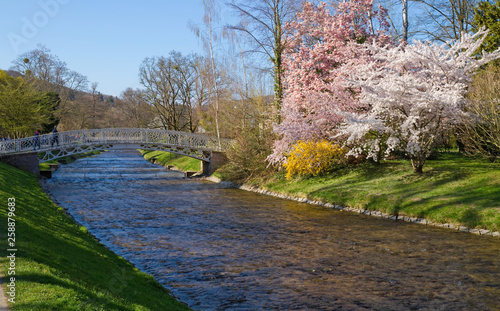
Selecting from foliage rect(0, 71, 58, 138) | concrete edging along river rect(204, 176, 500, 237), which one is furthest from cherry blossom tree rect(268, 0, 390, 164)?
foliage rect(0, 71, 58, 138)

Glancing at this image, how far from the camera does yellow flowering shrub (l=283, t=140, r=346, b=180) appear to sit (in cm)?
2548

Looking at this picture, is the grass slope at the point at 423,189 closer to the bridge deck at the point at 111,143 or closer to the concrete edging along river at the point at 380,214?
the concrete edging along river at the point at 380,214

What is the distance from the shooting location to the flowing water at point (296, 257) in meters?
9.56

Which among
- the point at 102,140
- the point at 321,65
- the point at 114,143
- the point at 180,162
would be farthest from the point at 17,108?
the point at 321,65

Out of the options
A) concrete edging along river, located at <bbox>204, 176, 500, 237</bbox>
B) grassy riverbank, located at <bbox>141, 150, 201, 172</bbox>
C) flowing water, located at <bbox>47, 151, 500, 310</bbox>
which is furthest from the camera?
grassy riverbank, located at <bbox>141, 150, 201, 172</bbox>

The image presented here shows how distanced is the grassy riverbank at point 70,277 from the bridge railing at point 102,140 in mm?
23553

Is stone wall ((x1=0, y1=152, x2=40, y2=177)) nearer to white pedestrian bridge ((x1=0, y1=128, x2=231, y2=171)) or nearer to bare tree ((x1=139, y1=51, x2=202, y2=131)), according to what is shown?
white pedestrian bridge ((x1=0, y1=128, x2=231, y2=171))

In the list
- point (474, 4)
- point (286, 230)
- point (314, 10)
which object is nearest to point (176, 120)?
point (314, 10)

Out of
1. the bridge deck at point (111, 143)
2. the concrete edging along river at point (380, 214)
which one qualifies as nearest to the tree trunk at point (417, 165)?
the concrete edging along river at point (380, 214)

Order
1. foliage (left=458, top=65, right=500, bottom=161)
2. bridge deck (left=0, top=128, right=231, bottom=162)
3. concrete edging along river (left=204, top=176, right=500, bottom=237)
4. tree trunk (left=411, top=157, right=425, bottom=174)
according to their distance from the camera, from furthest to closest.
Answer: bridge deck (left=0, top=128, right=231, bottom=162), tree trunk (left=411, top=157, right=425, bottom=174), foliage (left=458, top=65, right=500, bottom=161), concrete edging along river (left=204, top=176, right=500, bottom=237)

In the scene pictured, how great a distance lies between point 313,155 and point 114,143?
19.2 meters

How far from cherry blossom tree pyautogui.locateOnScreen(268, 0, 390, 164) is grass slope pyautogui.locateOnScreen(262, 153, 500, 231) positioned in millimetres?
2828

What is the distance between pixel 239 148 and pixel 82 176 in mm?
16453

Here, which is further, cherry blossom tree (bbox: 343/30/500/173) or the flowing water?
cherry blossom tree (bbox: 343/30/500/173)
